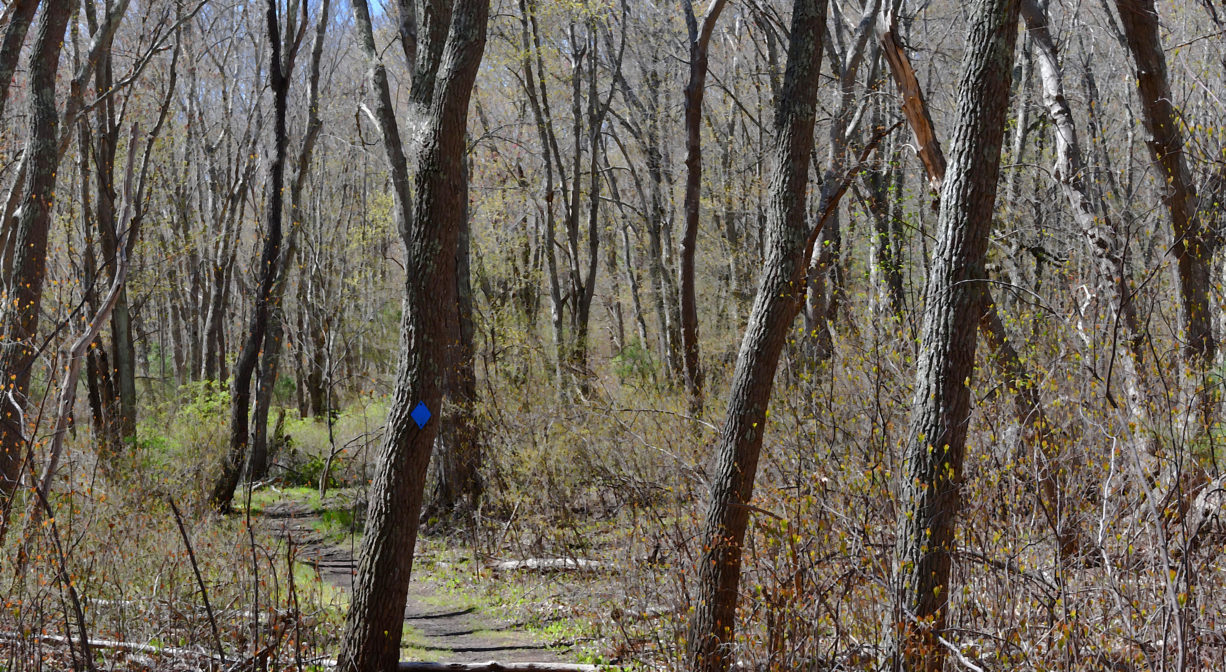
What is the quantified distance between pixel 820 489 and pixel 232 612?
4226 mm

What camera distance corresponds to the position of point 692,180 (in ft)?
35.8

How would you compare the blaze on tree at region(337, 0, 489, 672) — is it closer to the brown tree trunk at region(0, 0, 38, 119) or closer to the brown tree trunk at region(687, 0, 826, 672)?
the brown tree trunk at region(687, 0, 826, 672)

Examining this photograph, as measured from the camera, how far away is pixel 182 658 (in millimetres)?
5387

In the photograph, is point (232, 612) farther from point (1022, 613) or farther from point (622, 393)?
point (622, 393)

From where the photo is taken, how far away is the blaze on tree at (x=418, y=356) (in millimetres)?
5141

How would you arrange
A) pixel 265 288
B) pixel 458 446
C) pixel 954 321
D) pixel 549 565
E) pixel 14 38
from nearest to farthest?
1. pixel 954 321
2. pixel 14 38
3. pixel 549 565
4. pixel 458 446
5. pixel 265 288

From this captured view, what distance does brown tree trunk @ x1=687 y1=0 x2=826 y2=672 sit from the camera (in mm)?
5145

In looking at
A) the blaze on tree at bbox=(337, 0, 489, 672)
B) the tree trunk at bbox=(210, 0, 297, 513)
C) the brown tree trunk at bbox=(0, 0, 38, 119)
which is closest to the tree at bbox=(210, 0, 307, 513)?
the tree trunk at bbox=(210, 0, 297, 513)

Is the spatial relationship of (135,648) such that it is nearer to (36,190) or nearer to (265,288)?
(36,190)

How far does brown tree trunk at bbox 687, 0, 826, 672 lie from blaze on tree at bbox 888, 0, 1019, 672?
863 mm

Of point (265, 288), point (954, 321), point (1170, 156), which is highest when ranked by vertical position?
point (1170, 156)

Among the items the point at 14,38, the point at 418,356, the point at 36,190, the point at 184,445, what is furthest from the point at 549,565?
the point at 184,445

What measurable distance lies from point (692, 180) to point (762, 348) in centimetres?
605

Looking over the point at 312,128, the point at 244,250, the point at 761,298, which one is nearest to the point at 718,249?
the point at 312,128
